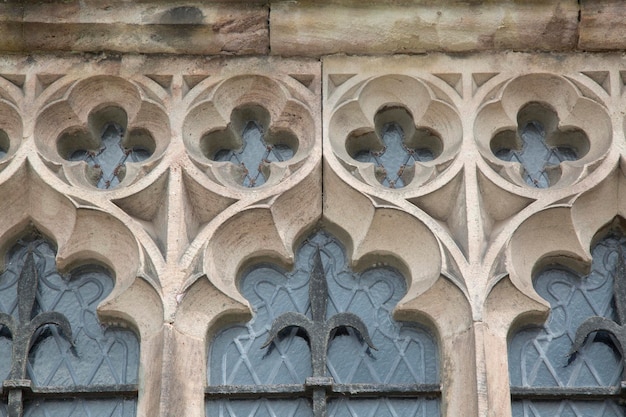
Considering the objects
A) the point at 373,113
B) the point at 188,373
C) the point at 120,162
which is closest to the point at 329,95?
the point at 373,113

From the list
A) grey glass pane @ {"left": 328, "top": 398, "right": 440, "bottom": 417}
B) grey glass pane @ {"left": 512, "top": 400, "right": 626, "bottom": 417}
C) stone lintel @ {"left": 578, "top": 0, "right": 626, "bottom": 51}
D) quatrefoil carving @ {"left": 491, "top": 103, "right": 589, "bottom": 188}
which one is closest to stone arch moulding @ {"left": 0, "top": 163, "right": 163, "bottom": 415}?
grey glass pane @ {"left": 328, "top": 398, "right": 440, "bottom": 417}

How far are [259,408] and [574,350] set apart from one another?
1.28 meters

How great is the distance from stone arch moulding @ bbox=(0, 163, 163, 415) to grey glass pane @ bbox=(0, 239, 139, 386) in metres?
0.05

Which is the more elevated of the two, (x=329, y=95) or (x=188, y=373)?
(x=329, y=95)

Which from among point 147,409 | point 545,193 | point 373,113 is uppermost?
point 373,113

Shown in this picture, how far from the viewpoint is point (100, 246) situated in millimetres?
7586

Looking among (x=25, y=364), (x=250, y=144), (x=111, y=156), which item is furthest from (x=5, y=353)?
(x=250, y=144)

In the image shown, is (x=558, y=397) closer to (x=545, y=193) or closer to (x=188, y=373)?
(x=545, y=193)

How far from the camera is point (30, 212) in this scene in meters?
7.73

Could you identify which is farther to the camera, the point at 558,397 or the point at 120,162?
the point at 120,162

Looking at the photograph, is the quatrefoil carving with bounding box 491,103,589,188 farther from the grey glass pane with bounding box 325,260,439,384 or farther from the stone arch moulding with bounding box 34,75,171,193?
the stone arch moulding with bounding box 34,75,171,193

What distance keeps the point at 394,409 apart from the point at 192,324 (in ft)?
2.85

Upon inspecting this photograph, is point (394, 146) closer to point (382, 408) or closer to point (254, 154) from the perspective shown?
point (254, 154)

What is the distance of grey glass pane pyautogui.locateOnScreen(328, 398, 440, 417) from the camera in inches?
283
